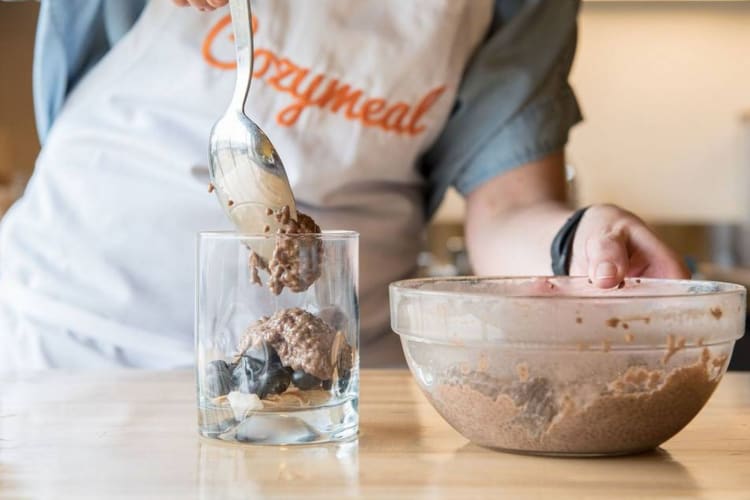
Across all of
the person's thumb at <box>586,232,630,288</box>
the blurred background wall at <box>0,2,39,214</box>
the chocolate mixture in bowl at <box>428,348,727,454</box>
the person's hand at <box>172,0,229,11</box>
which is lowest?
the chocolate mixture in bowl at <box>428,348,727,454</box>

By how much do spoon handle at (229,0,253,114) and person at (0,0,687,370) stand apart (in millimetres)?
340

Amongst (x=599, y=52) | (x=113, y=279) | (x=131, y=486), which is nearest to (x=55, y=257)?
(x=113, y=279)

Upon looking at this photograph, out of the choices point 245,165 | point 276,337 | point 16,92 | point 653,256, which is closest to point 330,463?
point 276,337

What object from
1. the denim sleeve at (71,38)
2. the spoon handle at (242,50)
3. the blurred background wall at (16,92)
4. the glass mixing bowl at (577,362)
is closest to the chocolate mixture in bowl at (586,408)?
the glass mixing bowl at (577,362)

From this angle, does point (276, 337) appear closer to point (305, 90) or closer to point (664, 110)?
point (305, 90)

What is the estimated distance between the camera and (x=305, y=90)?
3.21 feet

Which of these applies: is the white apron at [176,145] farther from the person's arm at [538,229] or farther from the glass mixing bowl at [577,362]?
the glass mixing bowl at [577,362]

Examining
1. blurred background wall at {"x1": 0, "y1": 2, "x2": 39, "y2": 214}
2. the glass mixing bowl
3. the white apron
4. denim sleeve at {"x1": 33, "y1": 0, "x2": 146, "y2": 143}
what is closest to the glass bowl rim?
the glass mixing bowl

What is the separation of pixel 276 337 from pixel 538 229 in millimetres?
449

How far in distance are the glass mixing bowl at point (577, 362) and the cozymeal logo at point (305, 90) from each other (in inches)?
18.3

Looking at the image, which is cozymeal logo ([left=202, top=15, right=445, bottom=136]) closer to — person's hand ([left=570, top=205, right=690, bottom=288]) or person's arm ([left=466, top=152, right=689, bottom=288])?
person's arm ([left=466, top=152, right=689, bottom=288])

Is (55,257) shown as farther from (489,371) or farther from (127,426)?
(489,371)

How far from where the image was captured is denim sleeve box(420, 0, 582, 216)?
3.43ft

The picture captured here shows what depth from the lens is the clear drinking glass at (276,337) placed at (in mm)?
555
